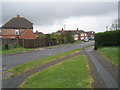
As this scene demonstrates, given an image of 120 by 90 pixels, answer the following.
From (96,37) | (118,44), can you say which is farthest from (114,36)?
(96,37)

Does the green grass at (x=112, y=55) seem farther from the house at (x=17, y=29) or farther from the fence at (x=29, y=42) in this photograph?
the house at (x=17, y=29)

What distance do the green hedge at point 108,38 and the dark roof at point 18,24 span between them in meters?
25.6

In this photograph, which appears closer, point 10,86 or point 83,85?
point 83,85

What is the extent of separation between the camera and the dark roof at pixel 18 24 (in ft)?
136

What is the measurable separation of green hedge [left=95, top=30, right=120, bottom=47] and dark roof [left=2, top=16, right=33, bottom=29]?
25636mm

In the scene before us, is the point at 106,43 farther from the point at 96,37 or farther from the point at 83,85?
the point at 83,85

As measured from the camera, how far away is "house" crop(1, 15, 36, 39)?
40144 millimetres

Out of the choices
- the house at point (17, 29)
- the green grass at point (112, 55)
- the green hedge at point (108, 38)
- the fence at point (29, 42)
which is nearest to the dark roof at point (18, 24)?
the house at point (17, 29)

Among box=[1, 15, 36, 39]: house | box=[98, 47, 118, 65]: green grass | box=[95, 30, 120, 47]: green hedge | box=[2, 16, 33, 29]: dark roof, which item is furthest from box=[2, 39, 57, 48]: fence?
box=[98, 47, 118, 65]: green grass

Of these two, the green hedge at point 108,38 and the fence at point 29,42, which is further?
the fence at point 29,42

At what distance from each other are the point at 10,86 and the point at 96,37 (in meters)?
19.8

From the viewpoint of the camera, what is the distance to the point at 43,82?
21.1ft

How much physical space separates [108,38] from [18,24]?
29355 mm

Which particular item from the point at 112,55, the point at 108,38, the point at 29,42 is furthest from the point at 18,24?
the point at 112,55
